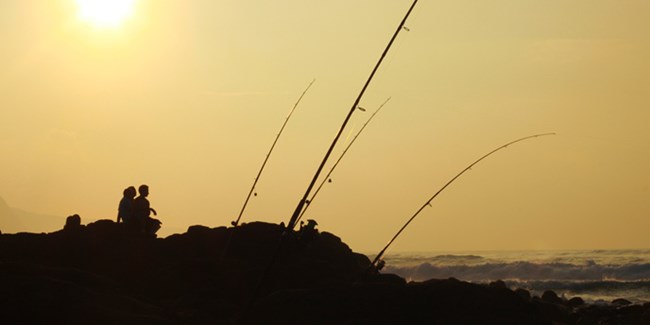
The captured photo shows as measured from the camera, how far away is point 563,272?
54.1m

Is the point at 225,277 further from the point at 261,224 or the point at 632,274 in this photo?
the point at 632,274

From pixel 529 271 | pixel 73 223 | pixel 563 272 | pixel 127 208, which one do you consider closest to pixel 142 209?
pixel 127 208

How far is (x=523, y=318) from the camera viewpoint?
39.1 feet

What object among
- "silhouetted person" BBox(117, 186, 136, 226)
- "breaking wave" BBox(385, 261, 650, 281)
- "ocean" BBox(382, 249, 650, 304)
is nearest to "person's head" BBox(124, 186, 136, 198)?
"silhouetted person" BBox(117, 186, 136, 226)

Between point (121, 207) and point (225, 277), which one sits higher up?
point (121, 207)

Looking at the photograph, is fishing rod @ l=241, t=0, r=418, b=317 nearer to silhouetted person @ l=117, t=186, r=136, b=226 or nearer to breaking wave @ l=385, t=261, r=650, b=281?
silhouetted person @ l=117, t=186, r=136, b=226

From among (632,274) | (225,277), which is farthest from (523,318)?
(632,274)

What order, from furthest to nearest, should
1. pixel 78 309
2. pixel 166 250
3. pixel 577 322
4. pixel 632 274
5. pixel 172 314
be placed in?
pixel 632 274 → pixel 577 322 → pixel 166 250 → pixel 172 314 → pixel 78 309

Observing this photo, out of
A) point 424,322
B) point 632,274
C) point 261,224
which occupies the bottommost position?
point 424,322

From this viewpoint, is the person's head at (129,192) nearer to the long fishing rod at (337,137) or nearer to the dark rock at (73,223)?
the dark rock at (73,223)

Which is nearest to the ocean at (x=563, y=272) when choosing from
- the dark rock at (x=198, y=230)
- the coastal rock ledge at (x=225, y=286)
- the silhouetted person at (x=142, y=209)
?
the coastal rock ledge at (x=225, y=286)

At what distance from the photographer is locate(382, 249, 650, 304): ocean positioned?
1737 inches

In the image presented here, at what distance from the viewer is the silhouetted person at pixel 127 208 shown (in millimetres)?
19684

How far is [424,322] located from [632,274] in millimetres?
41442
